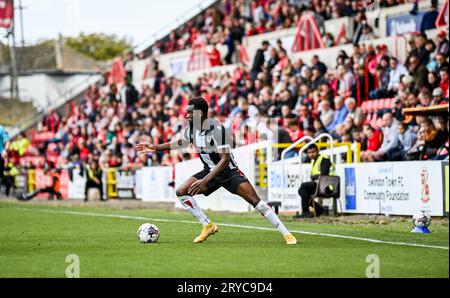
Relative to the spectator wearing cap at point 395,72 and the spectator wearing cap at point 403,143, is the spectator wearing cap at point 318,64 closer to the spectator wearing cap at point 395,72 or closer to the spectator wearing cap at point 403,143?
the spectator wearing cap at point 395,72

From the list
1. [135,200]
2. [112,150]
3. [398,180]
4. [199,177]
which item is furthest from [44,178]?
[199,177]

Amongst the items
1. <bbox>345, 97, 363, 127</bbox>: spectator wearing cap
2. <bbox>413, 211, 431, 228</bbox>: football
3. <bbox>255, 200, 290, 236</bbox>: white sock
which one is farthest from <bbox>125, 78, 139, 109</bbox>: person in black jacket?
<bbox>255, 200, 290, 236</bbox>: white sock

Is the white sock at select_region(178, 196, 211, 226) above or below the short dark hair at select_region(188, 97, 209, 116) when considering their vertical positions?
below

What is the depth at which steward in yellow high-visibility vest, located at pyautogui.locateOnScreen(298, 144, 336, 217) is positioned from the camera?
880 inches

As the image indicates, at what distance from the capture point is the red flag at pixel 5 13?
147 ft

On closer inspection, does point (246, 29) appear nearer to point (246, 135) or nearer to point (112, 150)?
point (112, 150)

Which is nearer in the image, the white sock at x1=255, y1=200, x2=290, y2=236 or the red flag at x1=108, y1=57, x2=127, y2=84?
the white sock at x1=255, y1=200, x2=290, y2=236

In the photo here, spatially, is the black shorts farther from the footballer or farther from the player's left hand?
the player's left hand

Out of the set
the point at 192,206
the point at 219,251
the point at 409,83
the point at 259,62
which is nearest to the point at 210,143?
the point at 192,206

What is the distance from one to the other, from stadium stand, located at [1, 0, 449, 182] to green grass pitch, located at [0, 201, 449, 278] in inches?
170

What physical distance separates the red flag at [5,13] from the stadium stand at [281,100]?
543 centimetres

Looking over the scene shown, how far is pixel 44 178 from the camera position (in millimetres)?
41125

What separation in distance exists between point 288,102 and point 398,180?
333 inches
